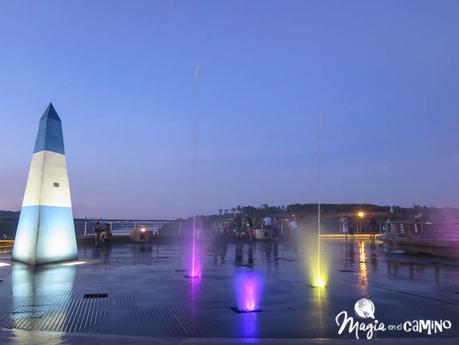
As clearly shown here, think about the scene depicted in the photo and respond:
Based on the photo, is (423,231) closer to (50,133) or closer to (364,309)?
(50,133)

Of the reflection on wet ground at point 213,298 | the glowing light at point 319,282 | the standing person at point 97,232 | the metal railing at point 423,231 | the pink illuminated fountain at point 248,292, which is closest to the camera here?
the reflection on wet ground at point 213,298

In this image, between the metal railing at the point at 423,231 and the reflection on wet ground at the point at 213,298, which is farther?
the metal railing at the point at 423,231

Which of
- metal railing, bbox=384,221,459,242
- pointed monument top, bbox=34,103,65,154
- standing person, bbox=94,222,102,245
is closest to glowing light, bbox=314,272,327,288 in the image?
pointed monument top, bbox=34,103,65,154

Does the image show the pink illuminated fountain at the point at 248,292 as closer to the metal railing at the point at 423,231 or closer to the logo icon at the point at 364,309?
the logo icon at the point at 364,309

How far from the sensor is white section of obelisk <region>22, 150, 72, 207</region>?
1515cm

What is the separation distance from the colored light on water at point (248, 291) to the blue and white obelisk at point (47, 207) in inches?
275

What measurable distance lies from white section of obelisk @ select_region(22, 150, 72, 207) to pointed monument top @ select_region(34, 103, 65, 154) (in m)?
0.20

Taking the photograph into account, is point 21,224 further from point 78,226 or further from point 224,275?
point 78,226

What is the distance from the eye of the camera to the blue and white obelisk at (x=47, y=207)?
48.9ft

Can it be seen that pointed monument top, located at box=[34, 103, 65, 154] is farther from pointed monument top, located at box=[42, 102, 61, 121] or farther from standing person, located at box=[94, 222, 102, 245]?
standing person, located at box=[94, 222, 102, 245]

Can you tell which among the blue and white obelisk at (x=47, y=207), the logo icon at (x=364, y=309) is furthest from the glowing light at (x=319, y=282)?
the blue and white obelisk at (x=47, y=207)

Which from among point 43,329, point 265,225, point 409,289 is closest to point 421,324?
point 409,289

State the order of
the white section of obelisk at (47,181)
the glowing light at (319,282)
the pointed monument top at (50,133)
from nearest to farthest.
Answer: the glowing light at (319,282) → the white section of obelisk at (47,181) → the pointed monument top at (50,133)

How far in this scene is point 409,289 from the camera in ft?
32.6
